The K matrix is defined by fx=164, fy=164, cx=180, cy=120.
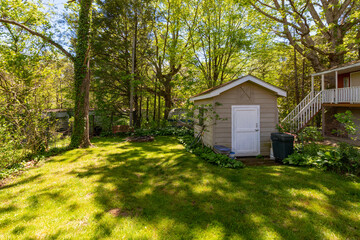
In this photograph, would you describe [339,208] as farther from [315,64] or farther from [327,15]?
[327,15]

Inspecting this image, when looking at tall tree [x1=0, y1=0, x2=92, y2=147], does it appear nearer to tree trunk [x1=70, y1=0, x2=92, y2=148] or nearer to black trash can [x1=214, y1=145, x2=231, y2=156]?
tree trunk [x1=70, y1=0, x2=92, y2=148]

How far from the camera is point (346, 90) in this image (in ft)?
32.4

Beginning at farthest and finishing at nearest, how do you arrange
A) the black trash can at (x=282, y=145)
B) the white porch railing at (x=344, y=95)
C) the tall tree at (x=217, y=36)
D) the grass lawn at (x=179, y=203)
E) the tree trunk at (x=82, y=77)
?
1. the tall tree at (x=217, y=36)
2. the white porch railing at (x=344, y=95)
3. the tree trunk at (x=82, y=77)
4. the black trash can at (x=282, y=145)
5. the grass lawn at (x=179, y=203)

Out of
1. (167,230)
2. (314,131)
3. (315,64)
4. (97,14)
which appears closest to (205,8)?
(97,14)

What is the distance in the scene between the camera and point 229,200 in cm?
359

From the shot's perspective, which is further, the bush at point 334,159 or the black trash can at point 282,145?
the black trash can at point 282,145

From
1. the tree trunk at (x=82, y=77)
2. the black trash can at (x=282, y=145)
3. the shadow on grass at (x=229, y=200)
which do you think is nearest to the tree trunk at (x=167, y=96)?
the tree trunk at (x=82, y=77)

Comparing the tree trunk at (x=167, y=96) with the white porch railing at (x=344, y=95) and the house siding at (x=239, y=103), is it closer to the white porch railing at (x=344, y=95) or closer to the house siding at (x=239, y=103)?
the house siding at (x=239, y=103)

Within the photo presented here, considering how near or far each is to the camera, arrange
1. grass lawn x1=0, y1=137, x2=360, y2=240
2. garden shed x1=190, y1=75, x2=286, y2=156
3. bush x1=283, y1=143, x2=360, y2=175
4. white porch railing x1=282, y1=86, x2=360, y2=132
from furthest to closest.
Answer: white porch railing x1=282, y1=86, x2=360, y2=132
garden shed x1=190, y1=75, x2=286, y2=156
bush x1=283, y1=143, x2=360, y2=175
grass lawn x1=0, y1=137, x2=360, y2=240

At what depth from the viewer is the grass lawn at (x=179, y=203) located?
2672mm

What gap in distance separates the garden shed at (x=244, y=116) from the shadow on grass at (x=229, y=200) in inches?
63.3

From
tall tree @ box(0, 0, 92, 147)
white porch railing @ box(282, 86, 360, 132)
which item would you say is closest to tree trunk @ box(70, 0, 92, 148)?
tall tree @ box(0, 0, 92, 147)

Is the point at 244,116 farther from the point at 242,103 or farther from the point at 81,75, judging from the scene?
the point at 81,75

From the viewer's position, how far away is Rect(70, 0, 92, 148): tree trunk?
824 centimetres
